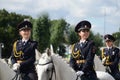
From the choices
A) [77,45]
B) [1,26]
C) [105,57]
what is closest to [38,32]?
[1,26]

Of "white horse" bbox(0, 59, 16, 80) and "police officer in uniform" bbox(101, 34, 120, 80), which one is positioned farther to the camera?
"police officer in uniform" bbox(101, 34, 120, 80)

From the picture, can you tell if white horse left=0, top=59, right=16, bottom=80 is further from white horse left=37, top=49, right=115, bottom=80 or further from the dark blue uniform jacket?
white horse left=37, top=49, right=115, bottom=80

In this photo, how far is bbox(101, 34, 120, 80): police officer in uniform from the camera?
15672 mm

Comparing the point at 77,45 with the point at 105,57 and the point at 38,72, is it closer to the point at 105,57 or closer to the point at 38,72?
the point at 38,72

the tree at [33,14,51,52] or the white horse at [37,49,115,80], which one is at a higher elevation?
the tree at [33,14,51,52]

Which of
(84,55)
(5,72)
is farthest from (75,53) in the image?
(5,72)

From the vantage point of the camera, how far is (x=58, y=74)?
A: 33.5 feet

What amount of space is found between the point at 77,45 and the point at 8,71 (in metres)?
1.97

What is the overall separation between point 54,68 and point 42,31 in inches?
2479

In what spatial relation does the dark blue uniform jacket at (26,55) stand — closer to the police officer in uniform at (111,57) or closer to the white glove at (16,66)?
the white glove at (16,66)

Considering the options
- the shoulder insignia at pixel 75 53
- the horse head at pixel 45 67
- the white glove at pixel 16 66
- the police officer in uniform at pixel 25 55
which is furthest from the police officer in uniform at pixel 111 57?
the white glove at pixel 16 66

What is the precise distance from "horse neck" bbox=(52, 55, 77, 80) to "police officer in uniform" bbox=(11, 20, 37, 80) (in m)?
0.51

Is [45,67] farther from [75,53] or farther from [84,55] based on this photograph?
[84,55]

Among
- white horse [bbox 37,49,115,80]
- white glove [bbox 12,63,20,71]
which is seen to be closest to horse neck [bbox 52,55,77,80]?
white horse [bbox 37,49,115,80]
